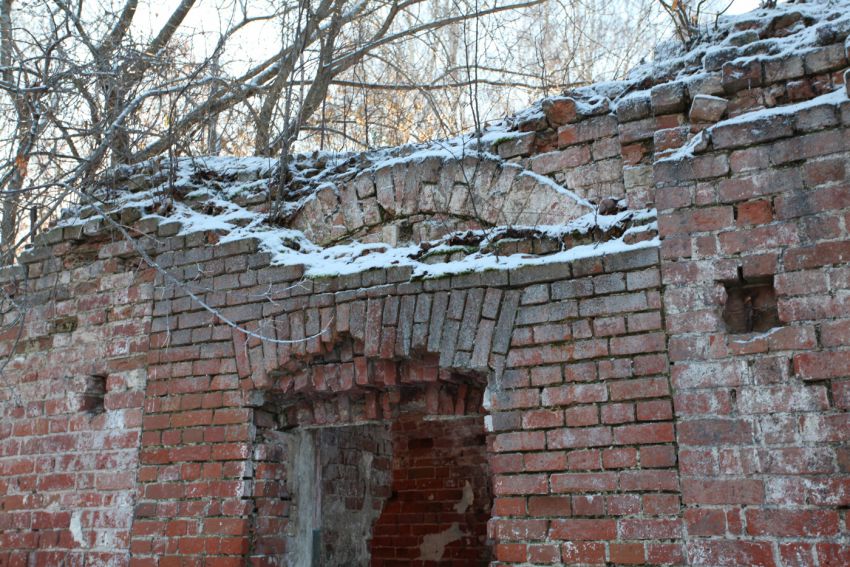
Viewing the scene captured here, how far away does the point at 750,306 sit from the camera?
3027 millimetres

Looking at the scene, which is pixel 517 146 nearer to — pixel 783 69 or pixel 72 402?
pixel 783 69

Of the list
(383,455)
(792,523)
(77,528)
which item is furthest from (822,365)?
(77,528)

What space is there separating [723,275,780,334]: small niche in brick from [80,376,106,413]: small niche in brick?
333cm

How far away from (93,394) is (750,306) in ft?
11.4

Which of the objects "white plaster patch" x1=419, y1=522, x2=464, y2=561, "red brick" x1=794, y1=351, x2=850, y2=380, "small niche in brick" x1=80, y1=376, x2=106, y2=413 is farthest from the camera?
"white plaster patch" x1=419, y1=522, x2=464, y2=561

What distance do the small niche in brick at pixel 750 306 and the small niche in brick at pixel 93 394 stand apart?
333cm

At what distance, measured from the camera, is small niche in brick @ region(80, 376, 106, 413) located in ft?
14.2

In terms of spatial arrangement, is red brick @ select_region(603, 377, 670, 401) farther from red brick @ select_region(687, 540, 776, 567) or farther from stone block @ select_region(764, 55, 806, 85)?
stone block @ select_region(764, 55, 806, 85)

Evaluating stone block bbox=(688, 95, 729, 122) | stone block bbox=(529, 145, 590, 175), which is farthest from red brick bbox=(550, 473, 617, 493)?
stone block bbox=(688, 95, 729, 122)

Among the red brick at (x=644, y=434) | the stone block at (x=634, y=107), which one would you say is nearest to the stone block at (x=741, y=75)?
the stone block at (x=634, y=107)

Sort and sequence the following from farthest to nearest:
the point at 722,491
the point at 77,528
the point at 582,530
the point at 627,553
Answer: the point at 77,528, the point at 582,530, the point at 627,553, the point at 722,491

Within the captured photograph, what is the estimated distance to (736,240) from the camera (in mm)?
3006

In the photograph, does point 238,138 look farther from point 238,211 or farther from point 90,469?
point 90,469

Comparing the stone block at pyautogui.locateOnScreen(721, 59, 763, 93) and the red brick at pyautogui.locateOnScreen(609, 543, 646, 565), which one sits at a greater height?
the stone block at pyautogui.locateOnScreen(721, 59, 763, 93)
